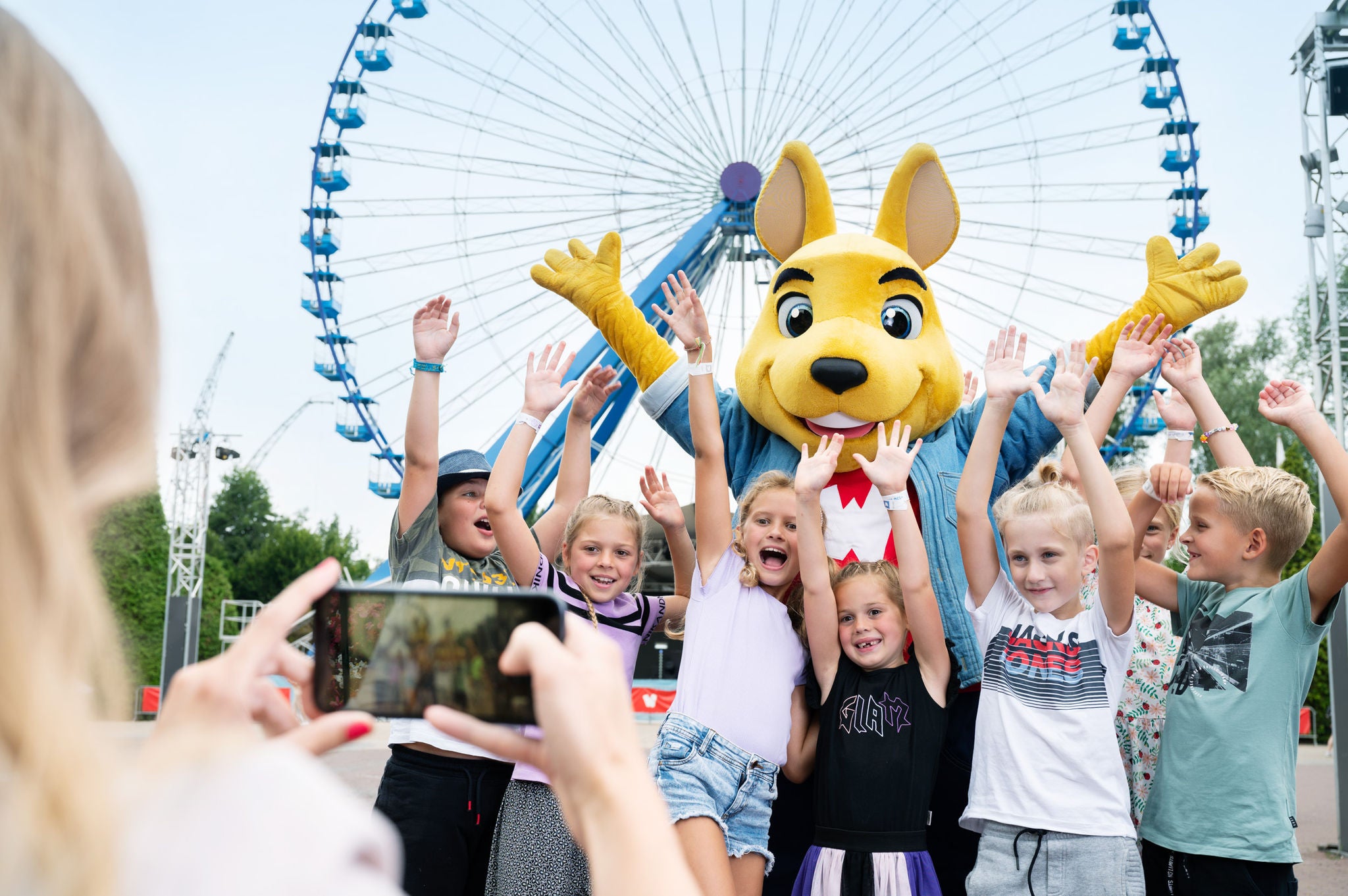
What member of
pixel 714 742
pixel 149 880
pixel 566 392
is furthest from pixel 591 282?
pixel 149 880

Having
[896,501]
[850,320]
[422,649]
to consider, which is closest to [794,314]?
[850,320]

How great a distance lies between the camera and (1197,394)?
12.0 feet

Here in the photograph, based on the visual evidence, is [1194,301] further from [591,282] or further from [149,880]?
[149,880]

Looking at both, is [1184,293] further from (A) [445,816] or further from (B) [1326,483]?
(A) [445,816]

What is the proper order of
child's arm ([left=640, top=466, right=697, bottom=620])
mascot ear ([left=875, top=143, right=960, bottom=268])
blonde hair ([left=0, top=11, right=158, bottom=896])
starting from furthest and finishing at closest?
mascot ear ([left=875, top=143, right=960, bottom=268])
child's arm ([left=640, top=466, right=697, bottom=620])
blonde hair ([left=0, top=11, right=158, bottom=896])

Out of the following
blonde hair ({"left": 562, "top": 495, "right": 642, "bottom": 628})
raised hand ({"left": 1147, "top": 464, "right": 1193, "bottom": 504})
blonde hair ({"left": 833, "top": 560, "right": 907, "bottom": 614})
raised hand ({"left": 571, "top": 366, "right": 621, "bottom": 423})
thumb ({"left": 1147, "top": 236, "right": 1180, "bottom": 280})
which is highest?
thumb ({"left": 1147, "top": 236, "right": 1180, "bottom": 280})

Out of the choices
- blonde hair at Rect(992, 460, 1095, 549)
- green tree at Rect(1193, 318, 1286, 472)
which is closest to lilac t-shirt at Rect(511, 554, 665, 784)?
blonde hair at Rect(992, 460, 1095, 549)

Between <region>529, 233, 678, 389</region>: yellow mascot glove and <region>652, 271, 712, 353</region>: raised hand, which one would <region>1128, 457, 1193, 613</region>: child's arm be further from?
<region>529, 233, 678, 389</region>: yellow mascot glove

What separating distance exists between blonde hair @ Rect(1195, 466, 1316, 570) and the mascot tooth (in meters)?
0.85

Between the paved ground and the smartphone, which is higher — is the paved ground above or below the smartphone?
below

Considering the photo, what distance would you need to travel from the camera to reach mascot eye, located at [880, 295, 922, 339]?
4.20 meters

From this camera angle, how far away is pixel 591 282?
450cm

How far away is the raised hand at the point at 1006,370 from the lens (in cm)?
314

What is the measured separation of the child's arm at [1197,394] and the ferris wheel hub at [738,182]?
32.8ft
